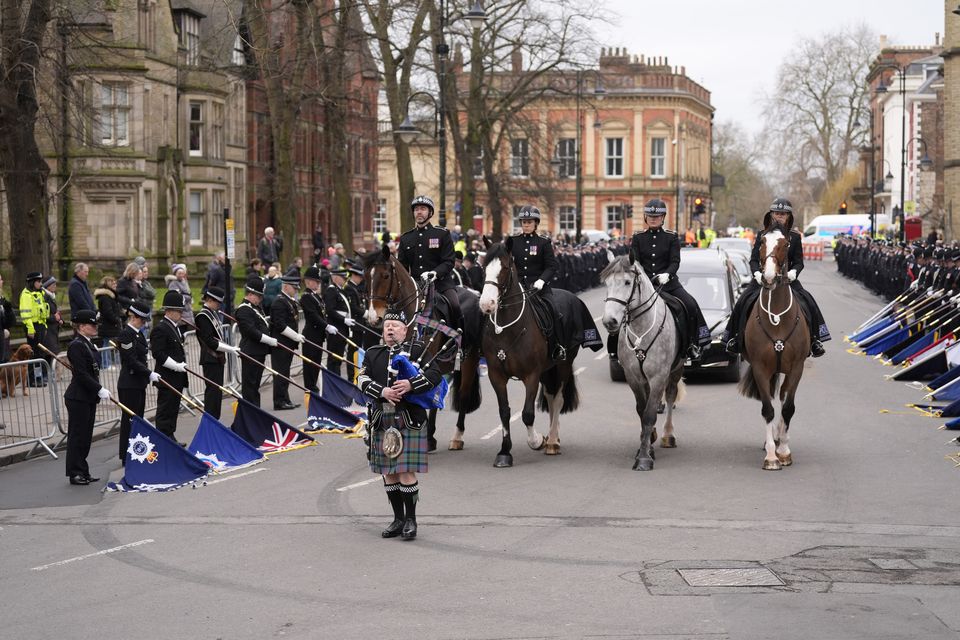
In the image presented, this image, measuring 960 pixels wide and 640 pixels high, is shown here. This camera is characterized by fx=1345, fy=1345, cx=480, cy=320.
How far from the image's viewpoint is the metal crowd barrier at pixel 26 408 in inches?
617

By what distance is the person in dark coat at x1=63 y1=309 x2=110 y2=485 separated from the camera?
13383 millimetres

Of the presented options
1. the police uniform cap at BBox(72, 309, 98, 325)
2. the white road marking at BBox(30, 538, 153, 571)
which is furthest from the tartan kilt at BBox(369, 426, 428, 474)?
the police uniform cap at BBox(72, 309, 98, 325)

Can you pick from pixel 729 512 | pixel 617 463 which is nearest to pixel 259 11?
pixel 617 463

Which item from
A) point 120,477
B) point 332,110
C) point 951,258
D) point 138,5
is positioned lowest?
point 120,477

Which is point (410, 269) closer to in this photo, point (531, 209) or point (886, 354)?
point (531, 209)

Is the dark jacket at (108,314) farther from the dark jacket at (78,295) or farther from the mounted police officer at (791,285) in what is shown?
the mounted police officer at (791,285)

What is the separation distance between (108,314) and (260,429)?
9.11m

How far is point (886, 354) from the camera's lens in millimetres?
24734

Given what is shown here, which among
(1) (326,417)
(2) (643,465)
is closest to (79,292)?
(1) (326,417)

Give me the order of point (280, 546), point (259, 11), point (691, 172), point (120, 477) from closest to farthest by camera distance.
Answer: point (280, 546) < point (120, 477) < point (259, 11) < point (691, 172)

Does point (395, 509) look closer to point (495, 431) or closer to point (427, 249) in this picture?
point (427, 249)

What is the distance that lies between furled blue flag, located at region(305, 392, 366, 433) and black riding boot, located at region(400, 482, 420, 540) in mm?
6186

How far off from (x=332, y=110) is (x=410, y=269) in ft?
84.4

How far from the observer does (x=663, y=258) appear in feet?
48.5
